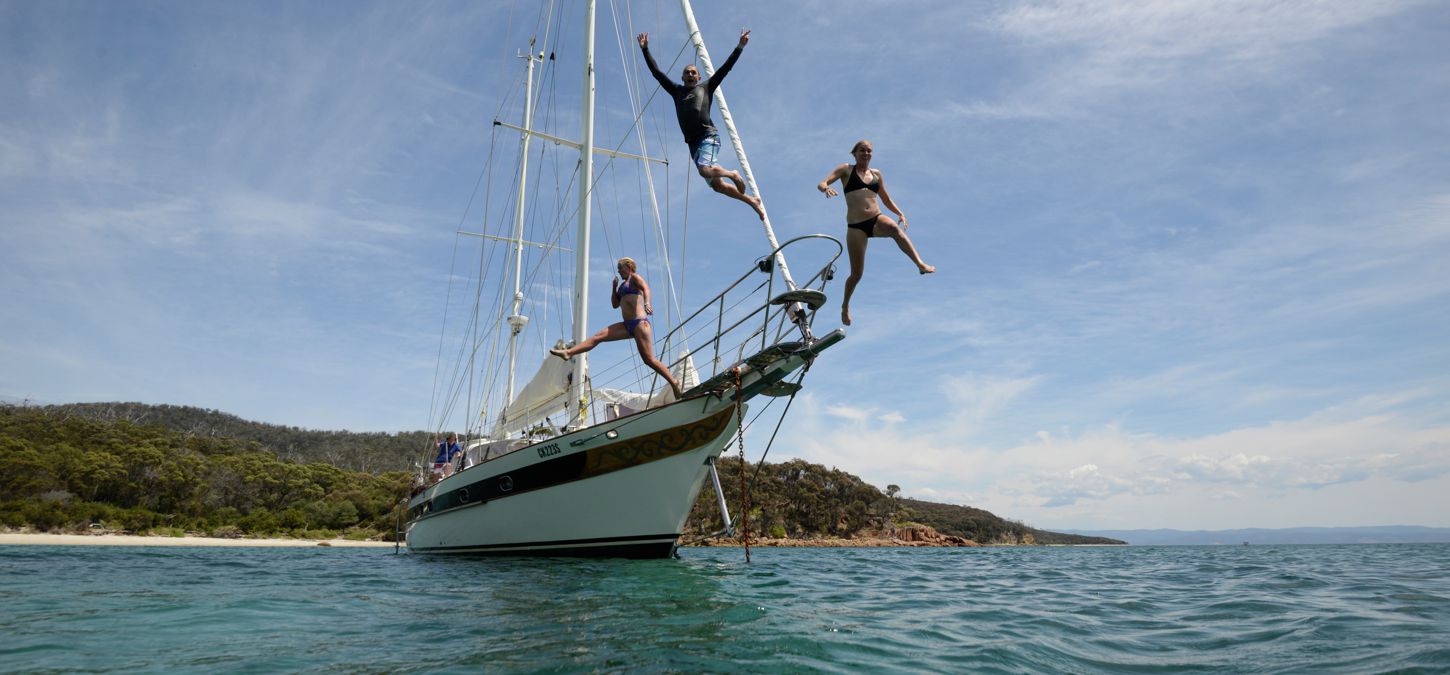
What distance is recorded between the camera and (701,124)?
8539 mm

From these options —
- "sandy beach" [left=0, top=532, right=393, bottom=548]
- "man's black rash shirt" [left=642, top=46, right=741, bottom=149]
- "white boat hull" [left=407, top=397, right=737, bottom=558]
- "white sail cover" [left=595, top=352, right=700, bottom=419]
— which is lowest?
"sandy beach" [left=0, top=532, right=393, bottom=548]

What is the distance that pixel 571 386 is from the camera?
16.3 meters

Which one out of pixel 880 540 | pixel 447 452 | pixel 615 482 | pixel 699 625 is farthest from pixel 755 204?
pixel 880 540

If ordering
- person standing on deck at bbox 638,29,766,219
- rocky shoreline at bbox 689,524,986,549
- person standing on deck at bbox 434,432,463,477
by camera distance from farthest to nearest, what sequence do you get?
1. rocky shoreline at bbox 689,524,986,549
2. person standing on deck at bbox 434,432,463,477
3. person standing on deck at bbox 638,29,766,219

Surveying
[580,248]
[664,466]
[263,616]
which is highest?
[580,248]

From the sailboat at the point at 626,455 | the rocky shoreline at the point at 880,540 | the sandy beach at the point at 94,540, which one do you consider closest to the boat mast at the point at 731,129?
the sailboat at the point at 626,455

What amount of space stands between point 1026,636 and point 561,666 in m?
3.81

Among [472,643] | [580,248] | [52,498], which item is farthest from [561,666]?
[52,498]

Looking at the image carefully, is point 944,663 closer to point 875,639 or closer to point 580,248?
point 875,639

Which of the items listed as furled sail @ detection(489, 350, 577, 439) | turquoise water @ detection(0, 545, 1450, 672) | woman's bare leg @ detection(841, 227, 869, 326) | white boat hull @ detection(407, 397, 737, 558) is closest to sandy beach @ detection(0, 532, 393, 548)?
furled sail @ detection(489, 350, 577, 439)

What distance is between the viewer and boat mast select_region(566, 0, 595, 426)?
53.6ft

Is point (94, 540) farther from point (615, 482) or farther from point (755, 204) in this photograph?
point (755, 204)

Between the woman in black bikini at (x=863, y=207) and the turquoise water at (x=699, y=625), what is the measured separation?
359 centimetres

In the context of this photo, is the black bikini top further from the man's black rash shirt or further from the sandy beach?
the sandy beach
